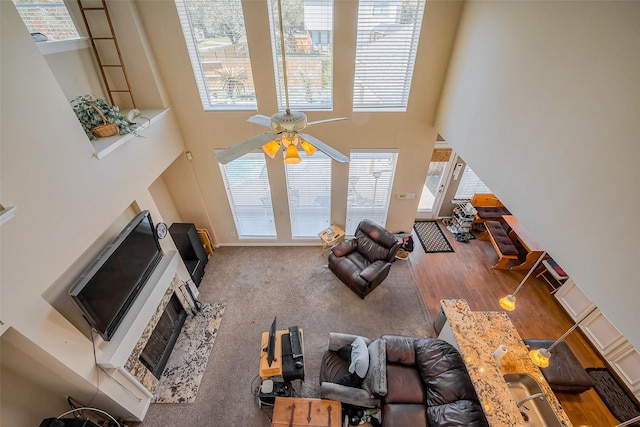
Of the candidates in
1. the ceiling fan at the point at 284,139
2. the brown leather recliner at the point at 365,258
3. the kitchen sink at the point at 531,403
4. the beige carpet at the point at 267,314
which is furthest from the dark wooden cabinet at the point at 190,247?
the kitchen sink at the point at 531,403

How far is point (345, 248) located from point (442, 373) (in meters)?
2.63

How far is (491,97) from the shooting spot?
3037 mm

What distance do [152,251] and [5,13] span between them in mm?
2630

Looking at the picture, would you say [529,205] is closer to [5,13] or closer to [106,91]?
[5,13]

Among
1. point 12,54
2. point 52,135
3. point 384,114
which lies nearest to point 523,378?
point 384,114

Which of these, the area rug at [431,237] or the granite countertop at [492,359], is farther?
the area rug at [431,237]

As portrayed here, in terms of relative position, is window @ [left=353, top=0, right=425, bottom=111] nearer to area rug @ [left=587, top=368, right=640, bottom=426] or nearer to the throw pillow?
the throw pillow

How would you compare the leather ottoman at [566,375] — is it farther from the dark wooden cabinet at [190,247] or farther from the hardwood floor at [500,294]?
the dark wooden cabinet at [190,247]

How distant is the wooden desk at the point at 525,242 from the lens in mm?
5322

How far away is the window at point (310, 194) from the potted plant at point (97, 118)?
8.59ft

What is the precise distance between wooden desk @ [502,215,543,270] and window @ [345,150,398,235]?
2.76 m

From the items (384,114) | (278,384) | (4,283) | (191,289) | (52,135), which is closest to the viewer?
(4,283)

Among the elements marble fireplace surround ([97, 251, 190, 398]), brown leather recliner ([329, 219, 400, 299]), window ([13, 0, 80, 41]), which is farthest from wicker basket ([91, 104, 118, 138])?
brown leather recliner ([329, 219, 400, 299])

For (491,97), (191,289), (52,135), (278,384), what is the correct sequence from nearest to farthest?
(52,135) < (491,97) < (278,384) < (191,289)
